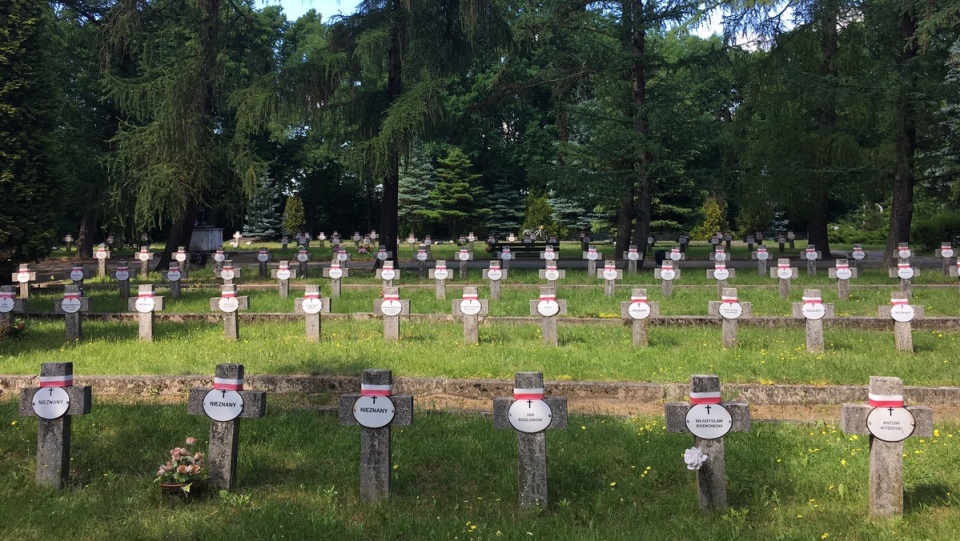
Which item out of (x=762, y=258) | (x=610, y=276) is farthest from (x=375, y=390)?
(x=762, y=258)

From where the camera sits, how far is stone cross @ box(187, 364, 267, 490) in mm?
5875

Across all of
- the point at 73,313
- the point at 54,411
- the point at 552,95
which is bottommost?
the point at 54,411

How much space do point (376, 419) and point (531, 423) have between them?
3.63 feet

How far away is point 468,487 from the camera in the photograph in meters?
6.05

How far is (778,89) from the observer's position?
26.1 metres

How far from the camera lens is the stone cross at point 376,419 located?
561cm

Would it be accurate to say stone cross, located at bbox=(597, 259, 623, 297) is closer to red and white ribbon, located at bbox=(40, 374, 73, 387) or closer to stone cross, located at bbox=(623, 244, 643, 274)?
stone cross, located at bbox=(623, 244, 643, 274)

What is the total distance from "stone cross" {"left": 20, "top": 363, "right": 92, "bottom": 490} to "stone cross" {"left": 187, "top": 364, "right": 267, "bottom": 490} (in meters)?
0.93

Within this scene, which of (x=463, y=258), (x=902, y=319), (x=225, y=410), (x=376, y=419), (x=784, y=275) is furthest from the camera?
(x=463, y=258)

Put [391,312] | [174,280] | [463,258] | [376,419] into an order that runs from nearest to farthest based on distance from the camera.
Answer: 1. [376,419]
2. [391,312]
3. [174,280]
4. [463,258]

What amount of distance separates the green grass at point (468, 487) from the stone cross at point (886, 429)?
0.15 m

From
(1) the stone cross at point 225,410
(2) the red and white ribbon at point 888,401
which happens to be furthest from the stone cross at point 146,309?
(2) the red and white ribbon at point 888,401

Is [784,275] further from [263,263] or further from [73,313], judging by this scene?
[263,263]

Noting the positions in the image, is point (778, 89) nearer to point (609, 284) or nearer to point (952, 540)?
point (609, 284)
